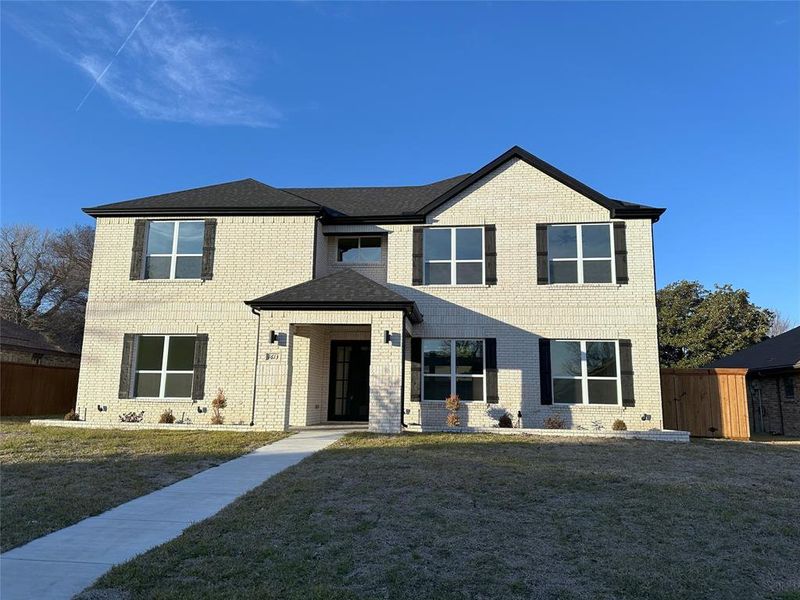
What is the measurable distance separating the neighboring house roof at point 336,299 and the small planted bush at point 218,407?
292cm

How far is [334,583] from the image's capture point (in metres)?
4.08

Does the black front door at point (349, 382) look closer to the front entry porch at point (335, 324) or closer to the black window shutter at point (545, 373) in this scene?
the front entry porch at point (335, 324)

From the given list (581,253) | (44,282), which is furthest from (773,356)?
(44,282)

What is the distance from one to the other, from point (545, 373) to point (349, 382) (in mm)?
5586

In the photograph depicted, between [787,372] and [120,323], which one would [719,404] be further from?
[120,323]

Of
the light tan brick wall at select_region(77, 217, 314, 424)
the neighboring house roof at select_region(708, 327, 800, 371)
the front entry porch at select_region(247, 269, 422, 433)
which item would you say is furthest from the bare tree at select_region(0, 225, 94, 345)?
the neighboring house roof at select_region(708, 327, 800, 371)

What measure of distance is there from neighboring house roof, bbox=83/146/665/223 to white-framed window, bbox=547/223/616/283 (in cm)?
72

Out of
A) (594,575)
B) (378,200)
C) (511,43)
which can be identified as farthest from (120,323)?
(594,575)

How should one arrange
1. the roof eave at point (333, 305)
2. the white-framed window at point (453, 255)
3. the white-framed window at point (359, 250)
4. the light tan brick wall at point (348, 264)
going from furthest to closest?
the white-framed window at point (359, 250)
the light tan brick wall at point (348, 264)
the white-framed window at point (453, 255)
the roof eave at point (333, 305)

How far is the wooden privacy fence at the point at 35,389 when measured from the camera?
693 inches

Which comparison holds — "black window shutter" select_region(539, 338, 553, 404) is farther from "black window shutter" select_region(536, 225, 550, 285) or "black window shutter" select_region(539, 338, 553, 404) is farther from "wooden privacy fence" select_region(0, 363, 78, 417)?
"wooden privacy fence" select_region(0, 363, 78, 417)

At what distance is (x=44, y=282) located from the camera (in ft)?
121

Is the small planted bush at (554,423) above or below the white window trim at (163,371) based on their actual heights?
below

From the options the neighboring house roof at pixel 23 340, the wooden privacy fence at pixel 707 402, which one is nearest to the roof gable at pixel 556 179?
the wooden privacy fence at pixel 707 402
